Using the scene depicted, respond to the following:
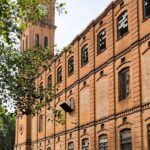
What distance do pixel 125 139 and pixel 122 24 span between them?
637cm

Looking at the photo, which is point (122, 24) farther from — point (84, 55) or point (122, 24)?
point (84, 55)

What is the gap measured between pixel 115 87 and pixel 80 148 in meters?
6.53

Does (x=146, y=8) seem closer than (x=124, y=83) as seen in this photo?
Yes

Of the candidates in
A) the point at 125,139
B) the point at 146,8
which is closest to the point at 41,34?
the point at 125,139

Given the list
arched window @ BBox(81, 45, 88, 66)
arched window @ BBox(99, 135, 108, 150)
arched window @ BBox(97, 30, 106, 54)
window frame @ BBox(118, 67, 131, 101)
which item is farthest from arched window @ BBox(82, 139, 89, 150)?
arched window @ BBox(97, 30, 106, 54)

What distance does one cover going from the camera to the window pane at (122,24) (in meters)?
24.2

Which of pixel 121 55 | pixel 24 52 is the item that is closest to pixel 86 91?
pixel 121 55

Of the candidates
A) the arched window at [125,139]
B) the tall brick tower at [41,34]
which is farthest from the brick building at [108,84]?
the tall brick tower at [41,34]

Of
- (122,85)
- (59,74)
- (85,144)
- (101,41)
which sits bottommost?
(85,144)

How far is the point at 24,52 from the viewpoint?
16.7 meters

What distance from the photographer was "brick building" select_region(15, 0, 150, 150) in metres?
21.9

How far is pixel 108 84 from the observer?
2555cm

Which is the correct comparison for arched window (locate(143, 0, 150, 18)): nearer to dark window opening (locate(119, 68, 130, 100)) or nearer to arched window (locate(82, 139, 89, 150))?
dark window opening (locate(119, 68, 130, 100))

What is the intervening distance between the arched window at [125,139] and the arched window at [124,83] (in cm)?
187
